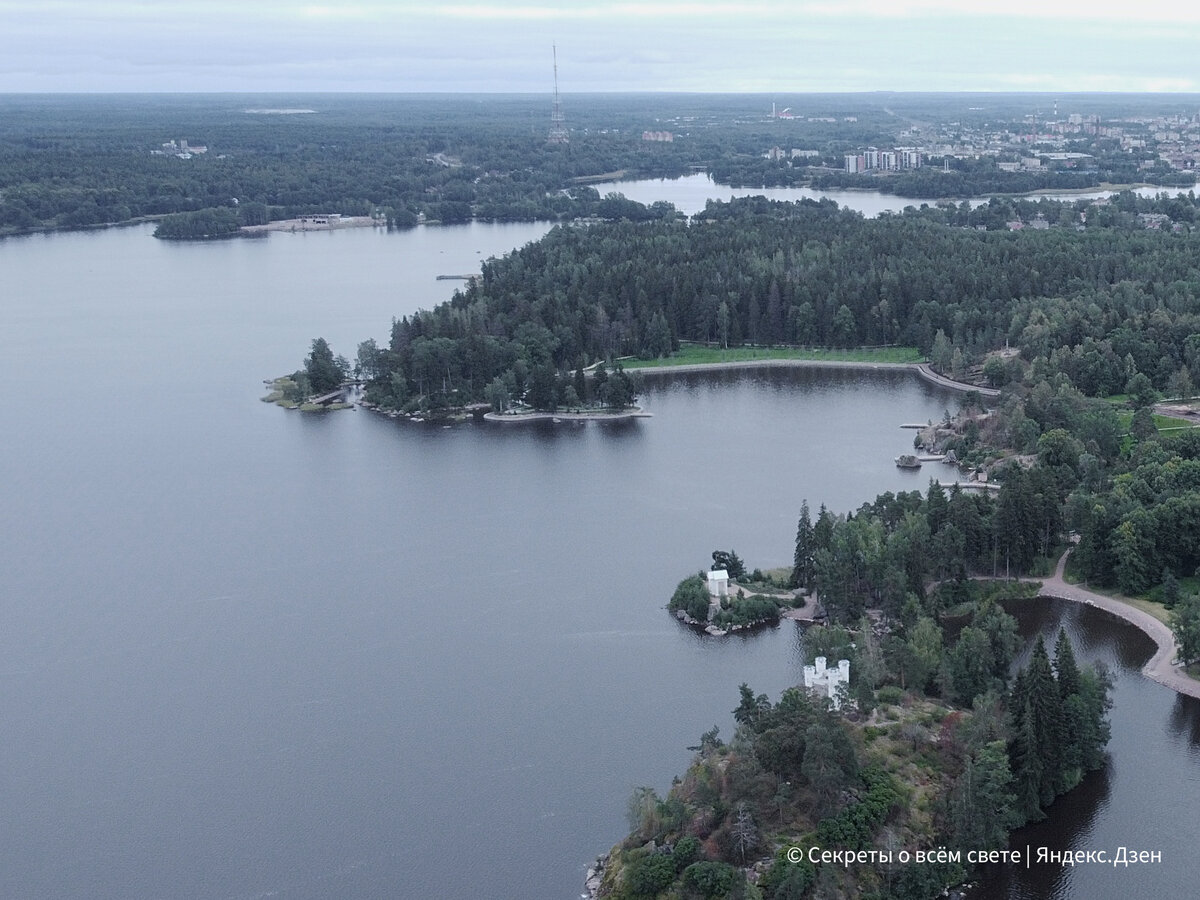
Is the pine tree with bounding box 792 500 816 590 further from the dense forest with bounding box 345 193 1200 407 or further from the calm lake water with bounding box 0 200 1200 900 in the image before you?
the dense forest with bounding box 345 193 1200 407

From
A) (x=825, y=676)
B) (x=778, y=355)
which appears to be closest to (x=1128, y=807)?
(x=825, y=676)

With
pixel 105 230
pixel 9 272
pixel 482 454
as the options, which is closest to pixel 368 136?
pixel 105 230

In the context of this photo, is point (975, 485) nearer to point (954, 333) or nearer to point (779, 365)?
point (954, 333)

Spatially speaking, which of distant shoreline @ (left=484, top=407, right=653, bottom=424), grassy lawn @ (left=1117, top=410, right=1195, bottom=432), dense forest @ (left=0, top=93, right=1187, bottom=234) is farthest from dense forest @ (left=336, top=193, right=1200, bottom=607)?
dense forest @ (left=0, top=93, right=1187, bottom=234)

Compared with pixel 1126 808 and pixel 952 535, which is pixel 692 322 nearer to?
pixel 952 535

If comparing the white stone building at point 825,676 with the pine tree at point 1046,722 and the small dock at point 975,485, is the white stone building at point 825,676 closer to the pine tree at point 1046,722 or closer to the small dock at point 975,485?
the pine tree at point 1046,722
